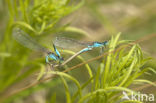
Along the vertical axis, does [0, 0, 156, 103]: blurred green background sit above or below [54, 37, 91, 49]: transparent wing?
above

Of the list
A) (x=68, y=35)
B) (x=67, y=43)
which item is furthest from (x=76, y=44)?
(x=68, y=35)

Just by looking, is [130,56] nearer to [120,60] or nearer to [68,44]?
[120,60]

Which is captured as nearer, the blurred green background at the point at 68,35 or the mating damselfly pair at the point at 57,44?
the mating damselfly pair at the point at 57,44

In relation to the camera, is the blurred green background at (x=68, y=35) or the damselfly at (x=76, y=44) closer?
the damselfly at (x=76, y=44)

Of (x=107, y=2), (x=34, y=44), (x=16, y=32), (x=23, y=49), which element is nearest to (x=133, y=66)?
(x=34, y=44)

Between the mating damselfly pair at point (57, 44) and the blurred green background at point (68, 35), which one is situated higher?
the blurred green background at point (68, 35)

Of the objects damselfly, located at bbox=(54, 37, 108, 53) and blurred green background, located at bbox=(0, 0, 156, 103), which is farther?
blurred green background, located at bbox=(0, 0, 156, 103)

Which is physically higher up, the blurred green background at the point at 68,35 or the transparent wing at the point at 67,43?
the blurred green background at the point at 68,35

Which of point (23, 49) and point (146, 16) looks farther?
point (146, 16)

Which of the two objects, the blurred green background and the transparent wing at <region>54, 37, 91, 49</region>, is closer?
the transparent wing at <region>54, 37, 91, 49</region>
